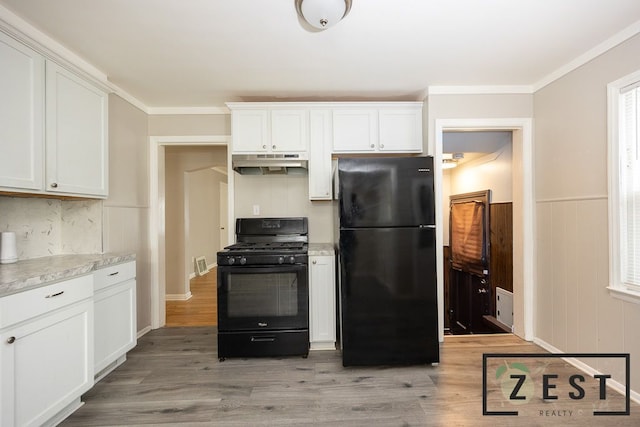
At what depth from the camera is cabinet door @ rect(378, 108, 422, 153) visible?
2871 millimetres

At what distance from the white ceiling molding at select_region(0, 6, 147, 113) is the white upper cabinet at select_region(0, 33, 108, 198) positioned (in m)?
0.04

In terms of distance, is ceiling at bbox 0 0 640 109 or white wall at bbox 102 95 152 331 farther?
white wall at bbox 102 95 152 331

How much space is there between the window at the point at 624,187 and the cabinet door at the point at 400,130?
4.49 ft

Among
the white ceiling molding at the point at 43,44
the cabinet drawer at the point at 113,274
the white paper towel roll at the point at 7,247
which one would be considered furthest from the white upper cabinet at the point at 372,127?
the white paper towel roll at the point at 7,247

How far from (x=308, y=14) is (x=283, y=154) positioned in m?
1.34

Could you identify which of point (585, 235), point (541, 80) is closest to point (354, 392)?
point (585, 235)

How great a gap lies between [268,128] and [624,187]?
2.78 metres

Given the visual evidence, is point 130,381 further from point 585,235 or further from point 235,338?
point 585,235

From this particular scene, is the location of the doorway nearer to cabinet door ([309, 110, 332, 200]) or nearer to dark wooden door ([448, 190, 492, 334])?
dark wooden door ([448, 190, 492, 334])

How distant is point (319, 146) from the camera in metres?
2.88

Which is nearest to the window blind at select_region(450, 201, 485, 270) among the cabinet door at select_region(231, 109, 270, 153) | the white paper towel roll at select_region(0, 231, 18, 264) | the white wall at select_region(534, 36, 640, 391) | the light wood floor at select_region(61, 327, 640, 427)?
the white wall at select_region(534, 36, 640, 391)

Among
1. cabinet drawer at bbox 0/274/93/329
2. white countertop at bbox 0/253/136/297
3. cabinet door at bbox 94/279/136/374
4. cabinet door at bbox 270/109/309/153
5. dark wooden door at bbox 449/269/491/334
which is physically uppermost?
cabinet door at bbox 270/109/309/153

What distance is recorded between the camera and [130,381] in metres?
2.18

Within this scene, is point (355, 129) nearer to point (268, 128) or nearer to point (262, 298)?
point (268, 128)
